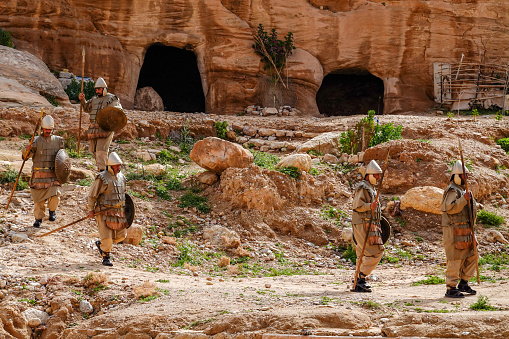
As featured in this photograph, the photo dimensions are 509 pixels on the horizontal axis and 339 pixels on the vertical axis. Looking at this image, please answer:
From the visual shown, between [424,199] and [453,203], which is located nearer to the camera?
[453,203]

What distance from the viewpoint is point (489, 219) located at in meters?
11.6

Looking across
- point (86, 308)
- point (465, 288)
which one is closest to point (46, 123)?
point (86, 308)

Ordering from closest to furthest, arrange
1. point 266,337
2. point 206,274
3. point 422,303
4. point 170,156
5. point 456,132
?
point 266,337 < point 422,303 < point 206,274 < point 170,156 < point 456,132

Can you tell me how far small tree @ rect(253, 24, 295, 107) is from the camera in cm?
1998

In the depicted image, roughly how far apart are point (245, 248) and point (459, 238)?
3.75 m

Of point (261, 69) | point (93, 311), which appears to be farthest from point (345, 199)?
point (261, 69)

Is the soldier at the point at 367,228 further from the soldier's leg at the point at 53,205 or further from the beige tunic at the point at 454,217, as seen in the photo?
the soldier's leg at the point at 53,205

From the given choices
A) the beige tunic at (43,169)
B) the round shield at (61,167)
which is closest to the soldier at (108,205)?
the round shield at (61,167)

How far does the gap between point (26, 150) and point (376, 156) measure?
7.08m

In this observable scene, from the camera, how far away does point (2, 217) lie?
954cm

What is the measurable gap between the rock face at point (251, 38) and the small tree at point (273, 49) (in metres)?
0.26

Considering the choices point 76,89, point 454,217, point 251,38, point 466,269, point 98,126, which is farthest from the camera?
point 251,38

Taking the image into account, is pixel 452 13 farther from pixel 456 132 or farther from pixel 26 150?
pixel 26 150

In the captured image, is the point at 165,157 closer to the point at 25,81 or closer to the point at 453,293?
the point at 25,81
